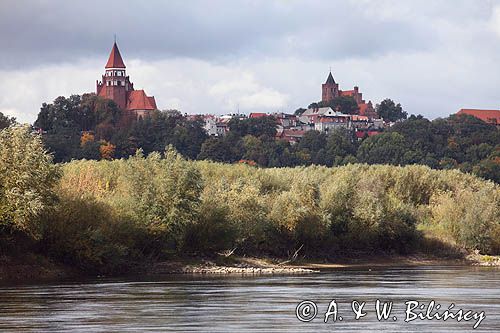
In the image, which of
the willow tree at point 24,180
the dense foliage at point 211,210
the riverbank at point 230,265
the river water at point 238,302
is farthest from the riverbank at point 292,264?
the willow tree at point 24,180

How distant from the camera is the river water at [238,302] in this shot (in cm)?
4928

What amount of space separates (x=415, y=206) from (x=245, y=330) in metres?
84.0

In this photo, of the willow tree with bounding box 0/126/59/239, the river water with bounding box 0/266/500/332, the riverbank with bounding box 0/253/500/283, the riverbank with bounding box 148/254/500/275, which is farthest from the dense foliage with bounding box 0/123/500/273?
the river water with bounding box 0/266/500/332

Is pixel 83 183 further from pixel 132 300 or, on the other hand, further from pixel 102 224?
pixel 132 300

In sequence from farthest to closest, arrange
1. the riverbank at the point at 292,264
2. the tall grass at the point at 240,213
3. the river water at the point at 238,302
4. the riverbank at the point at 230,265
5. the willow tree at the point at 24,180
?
the riverbank at the point at 292,264
the tall grass at the point at 240,213
the riverbank at the point at 230,265
the willow tree at the point at 24,180
the river water at the point at 238,302

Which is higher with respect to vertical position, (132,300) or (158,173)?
(158,173)

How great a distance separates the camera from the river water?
162ft

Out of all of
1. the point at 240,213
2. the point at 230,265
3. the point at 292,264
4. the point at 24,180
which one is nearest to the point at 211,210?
the point at 240,213

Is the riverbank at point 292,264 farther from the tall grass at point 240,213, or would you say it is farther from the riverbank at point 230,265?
the tall grass at point 240,213

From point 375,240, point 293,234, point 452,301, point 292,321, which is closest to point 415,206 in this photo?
point 375,240

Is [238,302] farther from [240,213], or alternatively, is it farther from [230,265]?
[240,213]

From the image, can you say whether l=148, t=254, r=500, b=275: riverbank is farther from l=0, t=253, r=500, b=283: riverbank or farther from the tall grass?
the tall grass

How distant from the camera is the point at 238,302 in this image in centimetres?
5919

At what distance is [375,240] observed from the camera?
107 metres
